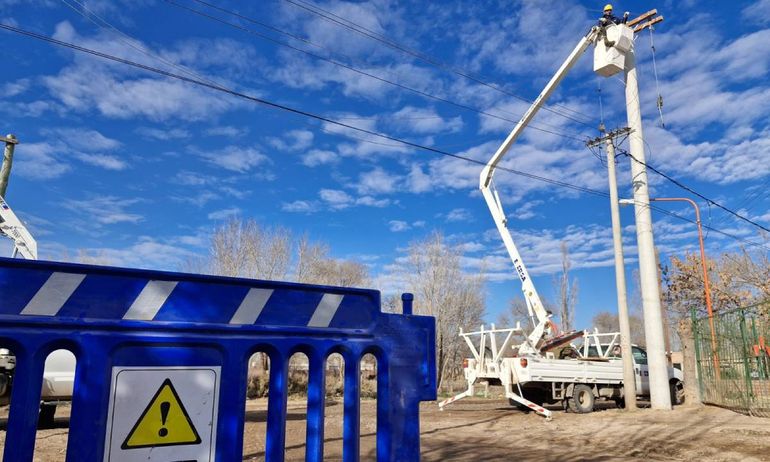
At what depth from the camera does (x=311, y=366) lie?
2.59 m

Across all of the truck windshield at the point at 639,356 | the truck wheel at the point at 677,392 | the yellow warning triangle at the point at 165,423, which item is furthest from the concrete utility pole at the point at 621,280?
the yellow warning triangle at the point at 165,423

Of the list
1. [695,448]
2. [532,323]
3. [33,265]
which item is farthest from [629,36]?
[33,265]

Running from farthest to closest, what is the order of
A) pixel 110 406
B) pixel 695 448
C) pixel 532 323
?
pixel 532 323, pixel 695 448, pixel 110 406

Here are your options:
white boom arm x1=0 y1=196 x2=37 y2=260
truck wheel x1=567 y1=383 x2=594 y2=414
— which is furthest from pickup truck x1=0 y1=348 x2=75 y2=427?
truck wheel x1=567 y1=383 x2=594 y2=414

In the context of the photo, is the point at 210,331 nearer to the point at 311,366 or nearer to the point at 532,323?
the point at 311,366

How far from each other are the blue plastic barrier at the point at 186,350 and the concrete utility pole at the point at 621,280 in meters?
13.3

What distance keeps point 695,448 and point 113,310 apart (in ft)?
29.6

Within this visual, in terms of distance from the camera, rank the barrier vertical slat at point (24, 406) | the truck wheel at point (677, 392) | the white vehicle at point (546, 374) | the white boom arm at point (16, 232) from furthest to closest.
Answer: the truck wheel at point (677, 392), the white vehicle at point (546, 374), the white boom arm at point (16, 232), the barrier vertical slat at point (24, 406)

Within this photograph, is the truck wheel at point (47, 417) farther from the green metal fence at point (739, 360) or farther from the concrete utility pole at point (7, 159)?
the green metal fence at point (739, 360)

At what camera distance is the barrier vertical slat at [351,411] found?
2.60 metres

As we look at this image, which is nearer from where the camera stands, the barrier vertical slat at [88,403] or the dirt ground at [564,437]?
the barrier vertical slat at [88,403]

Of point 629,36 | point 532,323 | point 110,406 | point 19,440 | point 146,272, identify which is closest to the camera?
point 19,440

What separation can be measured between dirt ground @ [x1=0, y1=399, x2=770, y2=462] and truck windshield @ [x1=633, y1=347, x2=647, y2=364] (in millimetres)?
2695

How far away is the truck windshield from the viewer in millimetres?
16392
